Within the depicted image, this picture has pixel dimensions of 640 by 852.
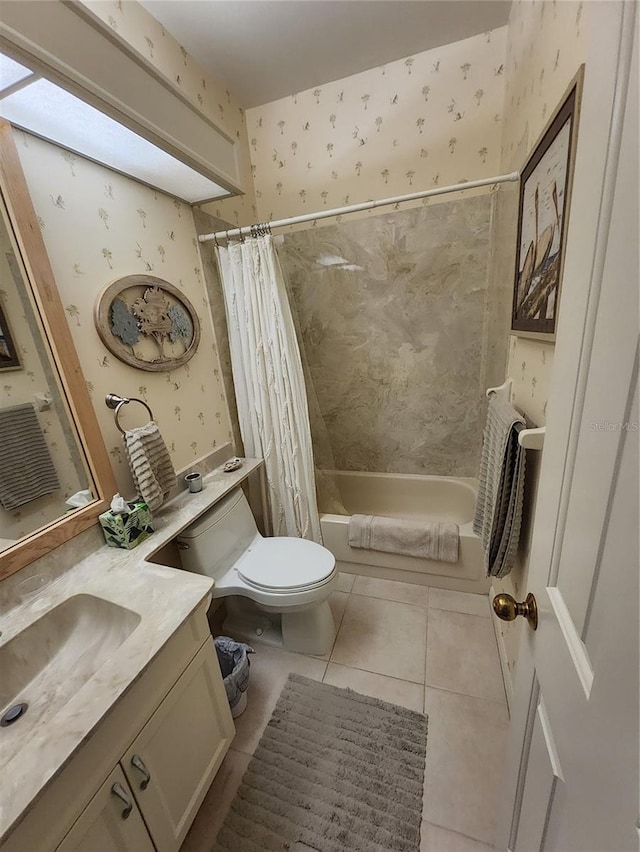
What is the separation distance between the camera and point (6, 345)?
92 cm

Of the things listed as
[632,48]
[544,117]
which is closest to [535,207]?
[544,117]

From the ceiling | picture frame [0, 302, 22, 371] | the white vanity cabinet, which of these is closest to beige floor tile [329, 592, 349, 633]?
the white vanity cabinet

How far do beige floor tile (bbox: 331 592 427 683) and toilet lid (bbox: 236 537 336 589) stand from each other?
46cm

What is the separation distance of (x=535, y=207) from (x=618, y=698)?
132 cm

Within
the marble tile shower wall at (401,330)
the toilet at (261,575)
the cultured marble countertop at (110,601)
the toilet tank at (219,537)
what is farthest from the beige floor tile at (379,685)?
the marble tile shower wall at (401,330)

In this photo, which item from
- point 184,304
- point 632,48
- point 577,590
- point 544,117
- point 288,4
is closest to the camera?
point 632,48

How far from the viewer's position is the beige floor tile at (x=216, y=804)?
1.00 metres

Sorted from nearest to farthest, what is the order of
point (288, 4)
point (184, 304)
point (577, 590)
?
point (577, 590)
point (288, 4)
point (184, 304)

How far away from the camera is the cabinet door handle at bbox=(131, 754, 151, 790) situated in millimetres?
750

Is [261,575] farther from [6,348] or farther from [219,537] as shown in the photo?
[6,348]

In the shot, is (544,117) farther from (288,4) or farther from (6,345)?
(6,345)

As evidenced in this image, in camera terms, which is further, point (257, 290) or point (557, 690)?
point (257, 290)

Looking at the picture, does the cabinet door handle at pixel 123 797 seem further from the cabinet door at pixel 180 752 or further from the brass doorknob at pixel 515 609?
the brass doorknob at pixel 515 609

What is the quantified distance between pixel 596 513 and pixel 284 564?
1281 millimetres
